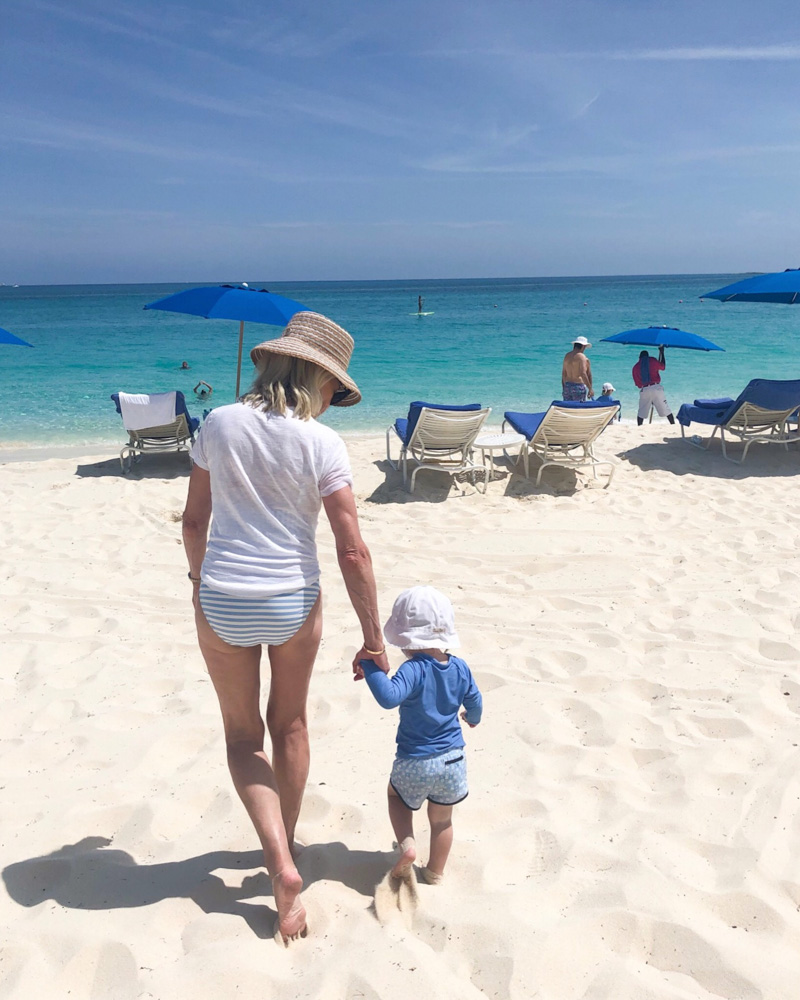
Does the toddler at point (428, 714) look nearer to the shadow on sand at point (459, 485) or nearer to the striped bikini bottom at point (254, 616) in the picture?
the striped bikini bottom at point (254, 616)

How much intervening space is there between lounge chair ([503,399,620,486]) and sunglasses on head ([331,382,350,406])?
16.7 ft

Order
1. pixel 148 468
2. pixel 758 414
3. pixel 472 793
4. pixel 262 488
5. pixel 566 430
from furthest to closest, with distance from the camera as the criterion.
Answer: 1. pixel 148 468
2. pixel 758 414
3. pixel 566 430
4. pixel 472 793
5. pixel 262 488

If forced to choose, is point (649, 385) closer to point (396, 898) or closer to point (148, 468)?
point (148, 468)

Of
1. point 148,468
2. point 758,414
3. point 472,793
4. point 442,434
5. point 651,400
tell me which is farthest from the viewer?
point 651,400

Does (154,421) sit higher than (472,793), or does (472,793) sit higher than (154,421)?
(154,421)

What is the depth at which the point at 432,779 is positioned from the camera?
7.22 feet

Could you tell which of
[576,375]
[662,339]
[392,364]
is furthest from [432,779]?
[392,364]

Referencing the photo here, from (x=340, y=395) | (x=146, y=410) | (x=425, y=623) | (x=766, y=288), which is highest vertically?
(x=766, y=288)

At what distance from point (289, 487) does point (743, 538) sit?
15.5 feet

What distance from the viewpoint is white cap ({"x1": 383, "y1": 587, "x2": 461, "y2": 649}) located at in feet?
7.02

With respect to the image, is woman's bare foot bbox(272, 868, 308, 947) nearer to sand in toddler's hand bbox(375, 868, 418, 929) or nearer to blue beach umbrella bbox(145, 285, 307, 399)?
sand in toddler's hand bbox(375, 868, 418, 929)

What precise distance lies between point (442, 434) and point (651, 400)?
5.73 meters

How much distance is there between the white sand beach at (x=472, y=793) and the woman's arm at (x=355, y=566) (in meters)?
0.83

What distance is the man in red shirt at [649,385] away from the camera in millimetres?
11492
